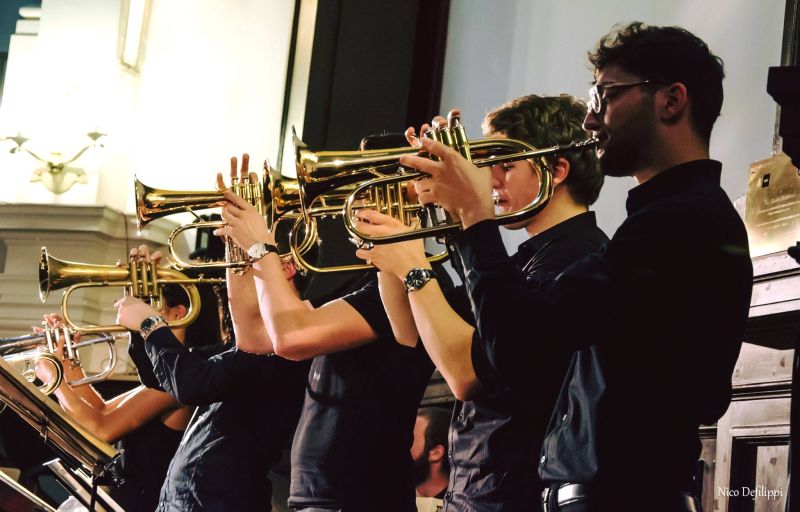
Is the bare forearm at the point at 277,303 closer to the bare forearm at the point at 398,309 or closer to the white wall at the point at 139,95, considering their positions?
the bare forearm at the point at 398,309

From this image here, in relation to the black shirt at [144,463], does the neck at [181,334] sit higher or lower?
higher

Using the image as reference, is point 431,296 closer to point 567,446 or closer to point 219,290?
point 567,446

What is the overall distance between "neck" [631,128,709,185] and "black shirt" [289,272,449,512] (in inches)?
34.4

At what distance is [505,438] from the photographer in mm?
2398

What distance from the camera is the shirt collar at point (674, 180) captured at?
6.87ft

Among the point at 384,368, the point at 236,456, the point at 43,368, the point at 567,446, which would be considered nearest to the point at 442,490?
the point at 236,456

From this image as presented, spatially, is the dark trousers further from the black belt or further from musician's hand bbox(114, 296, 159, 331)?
musician's hand bbox(114, 296, 159, 331)

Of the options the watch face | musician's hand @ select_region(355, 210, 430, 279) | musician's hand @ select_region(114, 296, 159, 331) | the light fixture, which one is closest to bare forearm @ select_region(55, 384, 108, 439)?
musician's hand @ select_region(114, 296, 159, 331)

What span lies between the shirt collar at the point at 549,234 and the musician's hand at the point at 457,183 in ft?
1.57

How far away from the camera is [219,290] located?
4.14 m

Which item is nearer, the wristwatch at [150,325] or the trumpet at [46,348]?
the wristwatch at [150,325]

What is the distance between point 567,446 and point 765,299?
1.10m

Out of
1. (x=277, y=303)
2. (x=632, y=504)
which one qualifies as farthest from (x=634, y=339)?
(x=277, y=303)

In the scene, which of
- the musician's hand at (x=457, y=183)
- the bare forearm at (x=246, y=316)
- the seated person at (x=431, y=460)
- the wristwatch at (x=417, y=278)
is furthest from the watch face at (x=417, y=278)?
the seated person at (x=431, y=460)
